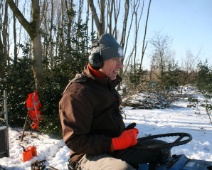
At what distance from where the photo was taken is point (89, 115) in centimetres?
260

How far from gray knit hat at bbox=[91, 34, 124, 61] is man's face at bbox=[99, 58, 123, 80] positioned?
44mm

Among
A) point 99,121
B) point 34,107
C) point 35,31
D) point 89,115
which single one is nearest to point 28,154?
point 34,107

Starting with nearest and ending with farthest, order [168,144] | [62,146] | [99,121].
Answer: [168,144] < [99,121] < [62,146]

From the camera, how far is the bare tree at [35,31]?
855 cm

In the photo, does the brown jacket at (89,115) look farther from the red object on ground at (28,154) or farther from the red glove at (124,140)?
the red object on ground at (28,154)

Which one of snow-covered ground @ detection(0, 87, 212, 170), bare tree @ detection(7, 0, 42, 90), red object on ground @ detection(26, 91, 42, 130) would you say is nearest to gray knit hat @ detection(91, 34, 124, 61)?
snow-covered ground @ detection(0, 87, 212, 170)

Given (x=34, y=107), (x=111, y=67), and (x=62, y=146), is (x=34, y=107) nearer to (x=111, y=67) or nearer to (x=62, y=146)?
(x=62, y=146)

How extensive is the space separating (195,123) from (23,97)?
19.0ft

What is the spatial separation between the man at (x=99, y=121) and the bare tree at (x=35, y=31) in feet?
19.3

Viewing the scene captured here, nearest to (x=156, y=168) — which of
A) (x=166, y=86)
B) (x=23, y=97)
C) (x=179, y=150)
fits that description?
(x=179, y=150)

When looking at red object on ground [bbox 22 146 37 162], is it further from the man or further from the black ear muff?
the black ear muff

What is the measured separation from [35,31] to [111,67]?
6.26 m

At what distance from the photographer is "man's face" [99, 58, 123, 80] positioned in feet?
9.42

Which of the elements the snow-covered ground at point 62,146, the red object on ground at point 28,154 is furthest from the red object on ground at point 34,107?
the red object on ground at point 28,154
